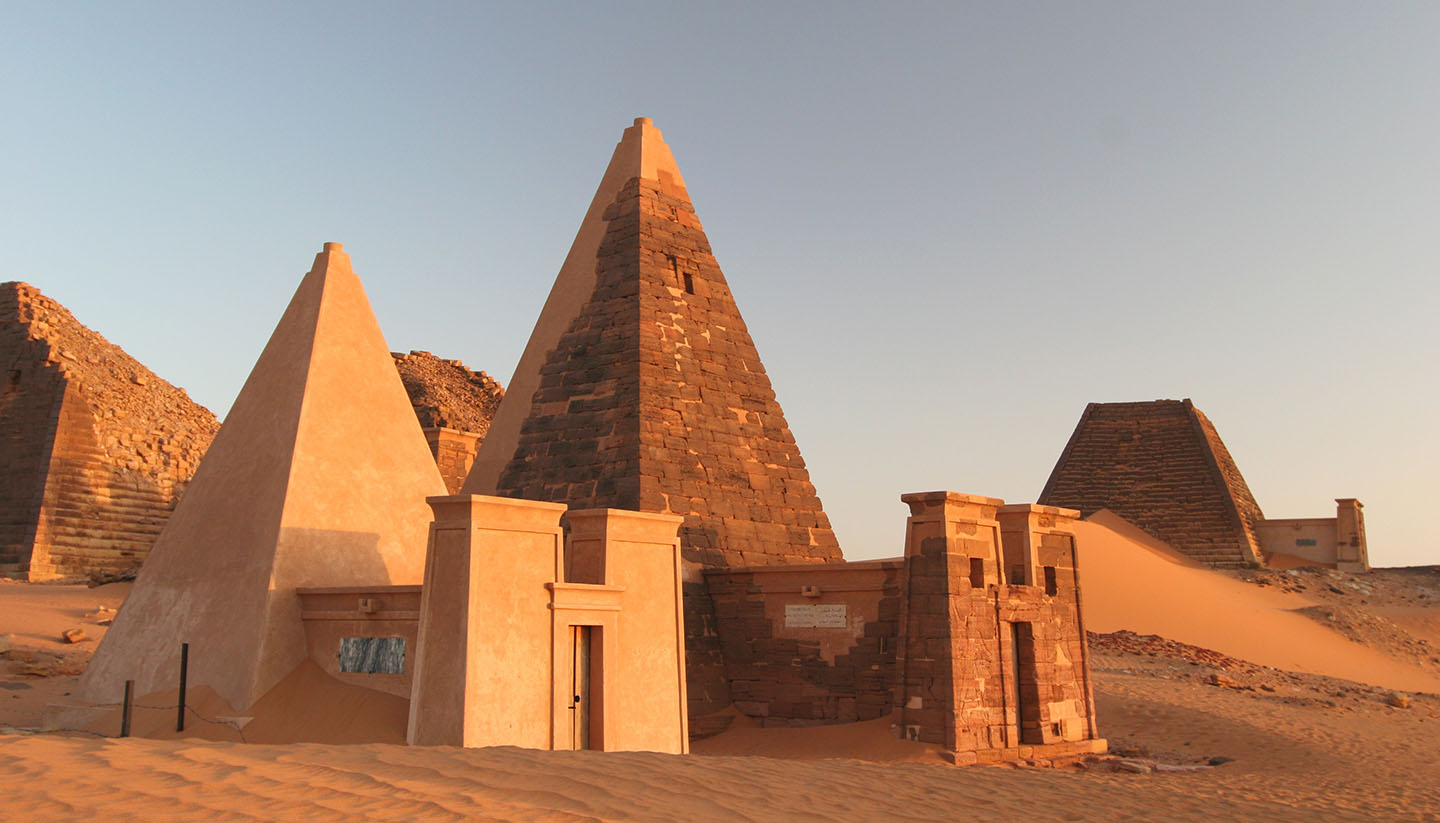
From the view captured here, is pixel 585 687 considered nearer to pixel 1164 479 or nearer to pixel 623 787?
pixel 623 787

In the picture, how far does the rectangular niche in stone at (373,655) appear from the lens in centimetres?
993

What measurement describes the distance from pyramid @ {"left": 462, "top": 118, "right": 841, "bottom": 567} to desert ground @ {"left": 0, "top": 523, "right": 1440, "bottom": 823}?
101 inches

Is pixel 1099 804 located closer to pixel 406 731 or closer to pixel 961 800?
pixel 961 800

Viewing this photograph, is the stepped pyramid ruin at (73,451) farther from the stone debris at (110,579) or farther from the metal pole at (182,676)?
the metal pole at (182,676)

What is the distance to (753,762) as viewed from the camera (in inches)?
340

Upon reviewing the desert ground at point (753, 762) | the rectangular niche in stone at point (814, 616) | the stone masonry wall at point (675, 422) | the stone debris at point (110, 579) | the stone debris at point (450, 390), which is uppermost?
the stone debris at point (450, 390)

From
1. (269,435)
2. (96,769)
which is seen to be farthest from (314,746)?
(269,435)

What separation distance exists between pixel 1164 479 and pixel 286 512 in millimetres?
26845

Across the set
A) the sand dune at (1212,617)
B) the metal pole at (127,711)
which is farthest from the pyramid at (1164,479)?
the metal pole at (127,711)

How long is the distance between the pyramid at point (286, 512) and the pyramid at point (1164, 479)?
960 inches

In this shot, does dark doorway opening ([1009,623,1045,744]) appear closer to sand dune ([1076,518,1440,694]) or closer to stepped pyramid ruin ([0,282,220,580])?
sand dune ([1076,518,1440,694])

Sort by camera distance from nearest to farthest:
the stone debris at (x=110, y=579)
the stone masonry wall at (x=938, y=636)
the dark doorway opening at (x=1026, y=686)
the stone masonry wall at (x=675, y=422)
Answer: the stone masonry wall at (x=938, y=636)
the dark doorway opening at (x=1026, y=686)
the stone masonry wall at (x=675, y=422)
the stone debris at (x=110, y=579)

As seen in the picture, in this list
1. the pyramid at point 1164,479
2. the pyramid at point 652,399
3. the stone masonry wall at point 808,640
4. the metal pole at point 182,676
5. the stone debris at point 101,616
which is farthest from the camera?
the pyramid at point 1164,479

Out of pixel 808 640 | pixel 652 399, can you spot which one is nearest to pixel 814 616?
pixel 808 640
